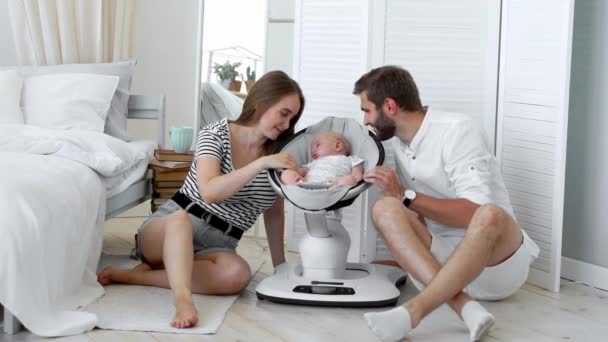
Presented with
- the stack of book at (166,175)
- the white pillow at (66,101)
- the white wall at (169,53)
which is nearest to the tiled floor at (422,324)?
the stack of book at (166,175)

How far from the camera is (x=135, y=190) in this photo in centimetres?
347

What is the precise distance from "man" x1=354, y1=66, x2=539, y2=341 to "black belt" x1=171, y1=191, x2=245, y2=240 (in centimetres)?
60

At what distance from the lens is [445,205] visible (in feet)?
8.49

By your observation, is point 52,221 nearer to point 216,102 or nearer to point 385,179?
point 385,179

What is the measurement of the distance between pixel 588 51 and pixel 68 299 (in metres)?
2.31

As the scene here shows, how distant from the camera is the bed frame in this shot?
2266 mm

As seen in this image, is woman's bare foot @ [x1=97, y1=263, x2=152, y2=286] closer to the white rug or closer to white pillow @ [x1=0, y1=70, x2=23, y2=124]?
the white rug

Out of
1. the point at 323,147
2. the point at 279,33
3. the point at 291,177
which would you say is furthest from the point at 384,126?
the point at 279,33

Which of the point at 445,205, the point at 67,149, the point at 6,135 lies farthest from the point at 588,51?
the point at 6,135

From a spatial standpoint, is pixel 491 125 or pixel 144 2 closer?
pixel 491 125

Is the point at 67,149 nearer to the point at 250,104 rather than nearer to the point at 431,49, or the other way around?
the point at 250,104

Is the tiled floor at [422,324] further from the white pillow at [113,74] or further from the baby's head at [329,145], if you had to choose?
the white pillow at [113,74]

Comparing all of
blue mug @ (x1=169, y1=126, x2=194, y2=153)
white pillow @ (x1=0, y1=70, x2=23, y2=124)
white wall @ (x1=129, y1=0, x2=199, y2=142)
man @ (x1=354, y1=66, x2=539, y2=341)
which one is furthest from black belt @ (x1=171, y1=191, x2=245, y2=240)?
white wall @ (x1=129, y1=0, x2=199, y2=142)

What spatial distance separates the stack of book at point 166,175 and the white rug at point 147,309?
80 centimetres
